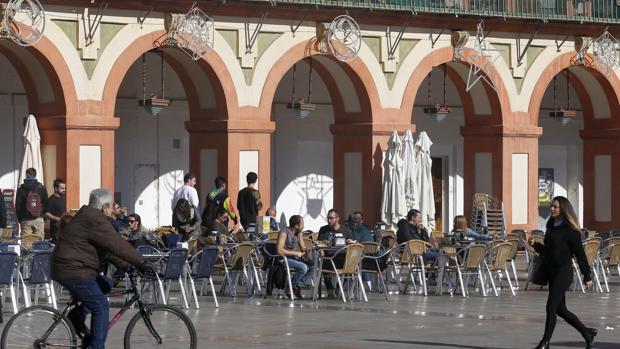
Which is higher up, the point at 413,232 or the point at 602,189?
the point at 602,189

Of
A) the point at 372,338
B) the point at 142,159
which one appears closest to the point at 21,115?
the point at 142,159

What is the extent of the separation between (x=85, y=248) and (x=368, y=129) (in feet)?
64.4

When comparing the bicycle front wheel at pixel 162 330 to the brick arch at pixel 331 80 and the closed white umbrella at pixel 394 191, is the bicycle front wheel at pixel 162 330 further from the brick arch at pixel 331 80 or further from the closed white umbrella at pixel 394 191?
the closed white umbrella at pixel 394 191

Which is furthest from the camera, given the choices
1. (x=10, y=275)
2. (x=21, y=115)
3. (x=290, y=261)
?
(x=21, y=115)

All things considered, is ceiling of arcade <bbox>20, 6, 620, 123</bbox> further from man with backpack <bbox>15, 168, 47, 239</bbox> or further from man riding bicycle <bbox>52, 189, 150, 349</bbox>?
man riding bicycle <bbox>52, 189, 150, 349</bbox>

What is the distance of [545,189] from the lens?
40688 millimetres

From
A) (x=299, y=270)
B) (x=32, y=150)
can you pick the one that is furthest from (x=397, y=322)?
(x=32, y=150)

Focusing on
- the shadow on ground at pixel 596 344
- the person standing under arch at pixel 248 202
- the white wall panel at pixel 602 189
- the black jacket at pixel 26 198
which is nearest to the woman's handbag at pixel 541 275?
the shadow on ground at pixel 596 344

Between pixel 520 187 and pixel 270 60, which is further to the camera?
pixel 520 187

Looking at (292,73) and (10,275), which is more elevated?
(292,73)

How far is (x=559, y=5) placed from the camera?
3531 cm

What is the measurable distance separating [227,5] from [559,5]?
827cm

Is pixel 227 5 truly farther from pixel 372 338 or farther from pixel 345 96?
pixel 372 338

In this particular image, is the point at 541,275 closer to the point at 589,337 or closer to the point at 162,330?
the point at 589,337
